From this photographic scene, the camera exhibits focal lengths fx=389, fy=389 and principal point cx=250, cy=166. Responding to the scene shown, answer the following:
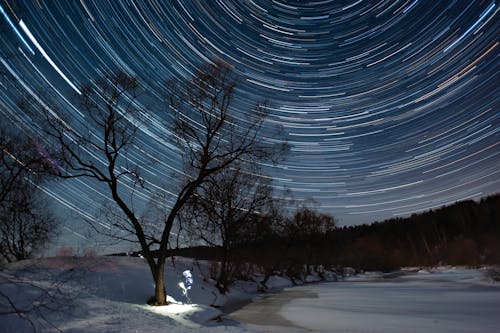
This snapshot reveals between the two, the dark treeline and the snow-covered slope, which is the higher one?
the dark treeline

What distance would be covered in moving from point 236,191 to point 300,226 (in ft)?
130

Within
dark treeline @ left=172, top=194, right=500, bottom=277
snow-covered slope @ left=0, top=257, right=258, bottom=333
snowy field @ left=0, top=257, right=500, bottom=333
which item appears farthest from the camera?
dark treeline @ left=172, top=194, right=500, bottom=277

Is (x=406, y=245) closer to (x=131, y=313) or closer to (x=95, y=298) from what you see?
(x=95, y=298)

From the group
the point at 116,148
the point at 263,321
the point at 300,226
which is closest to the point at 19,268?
the point at 116,148

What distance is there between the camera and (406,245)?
12562cm

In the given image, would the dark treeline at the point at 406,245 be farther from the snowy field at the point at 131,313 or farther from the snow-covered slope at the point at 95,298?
the snowy field at the point at 131,313

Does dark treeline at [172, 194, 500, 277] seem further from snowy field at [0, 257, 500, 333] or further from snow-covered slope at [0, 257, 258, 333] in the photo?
snowy field at [0, 257, 500, 333]

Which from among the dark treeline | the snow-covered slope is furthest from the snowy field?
the dark treeline

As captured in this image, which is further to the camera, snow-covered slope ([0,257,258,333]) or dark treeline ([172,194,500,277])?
dark treeline ([172,194,500,277])

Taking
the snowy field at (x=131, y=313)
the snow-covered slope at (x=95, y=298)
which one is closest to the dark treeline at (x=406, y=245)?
the snow-covered slope at (x=95, y=298)

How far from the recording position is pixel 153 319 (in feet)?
48.2

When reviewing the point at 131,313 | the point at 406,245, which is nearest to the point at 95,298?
the point at 131,313

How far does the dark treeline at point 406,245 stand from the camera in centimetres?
6538

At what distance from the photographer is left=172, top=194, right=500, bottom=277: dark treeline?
214 feet
